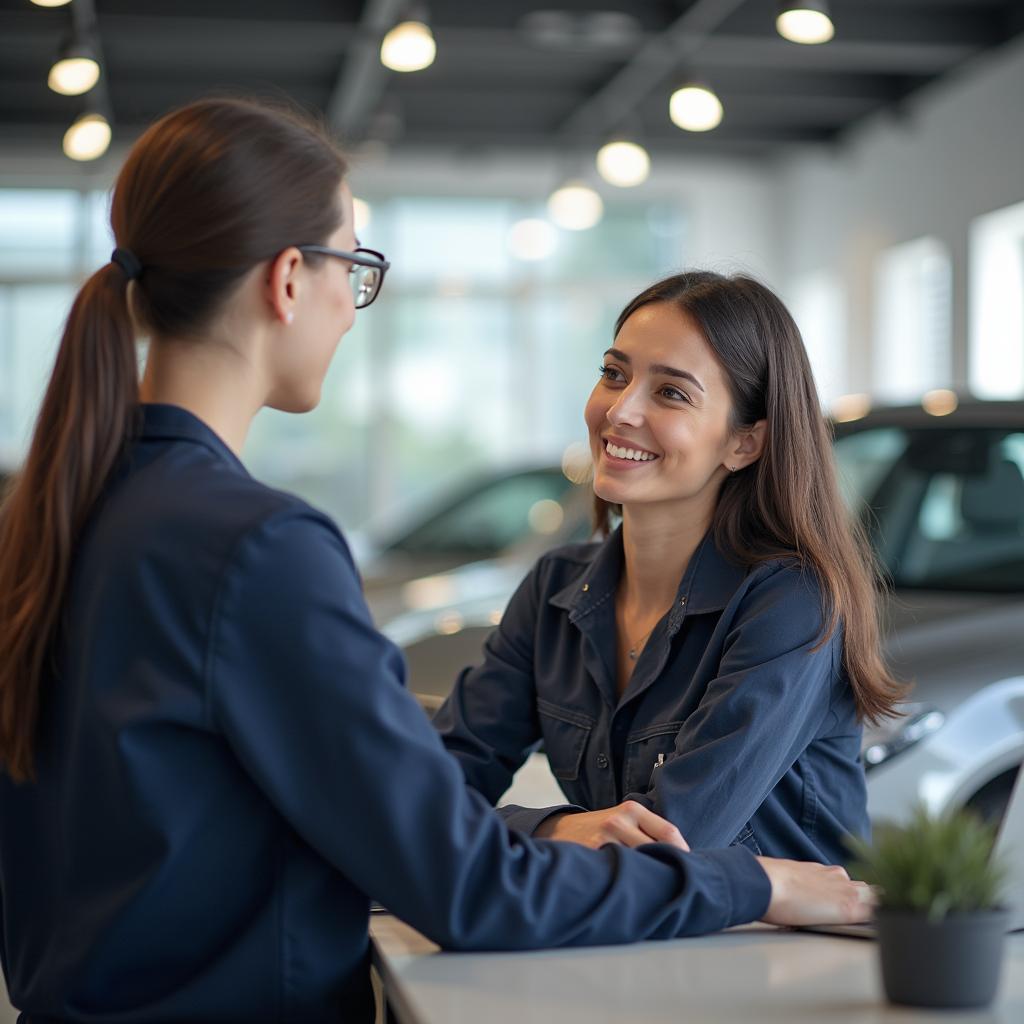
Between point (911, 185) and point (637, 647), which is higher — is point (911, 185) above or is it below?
above

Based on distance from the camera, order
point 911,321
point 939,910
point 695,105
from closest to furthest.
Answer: point 939,910 < point 695,105 < point 911,321

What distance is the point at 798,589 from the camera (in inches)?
76.0

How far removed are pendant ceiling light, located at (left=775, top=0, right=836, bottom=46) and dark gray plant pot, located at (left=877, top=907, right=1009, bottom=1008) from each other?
4.75 meters

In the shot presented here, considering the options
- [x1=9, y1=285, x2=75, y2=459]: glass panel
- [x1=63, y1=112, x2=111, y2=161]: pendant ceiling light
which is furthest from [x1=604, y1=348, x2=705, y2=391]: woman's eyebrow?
[x1=9, y1=285, x2=75, y2=459]: glass panel

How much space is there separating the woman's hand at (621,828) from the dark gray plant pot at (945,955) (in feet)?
1.18

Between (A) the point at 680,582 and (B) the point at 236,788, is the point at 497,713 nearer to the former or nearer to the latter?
(A) the point at 680,582

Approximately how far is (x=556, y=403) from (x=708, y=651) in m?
10.9

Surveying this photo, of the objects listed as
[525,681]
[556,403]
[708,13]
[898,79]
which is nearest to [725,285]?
[525,681]

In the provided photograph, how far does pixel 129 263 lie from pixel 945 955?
0.95 m

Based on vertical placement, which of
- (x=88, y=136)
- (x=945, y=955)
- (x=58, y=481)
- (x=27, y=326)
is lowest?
(x=945, y=955)

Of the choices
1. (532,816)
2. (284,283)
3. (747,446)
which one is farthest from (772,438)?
(284,283)

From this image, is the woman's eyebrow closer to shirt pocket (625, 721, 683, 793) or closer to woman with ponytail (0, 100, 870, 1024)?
shirt pocket (625, 721, 683, 793)

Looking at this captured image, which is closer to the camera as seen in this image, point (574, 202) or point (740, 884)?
point (740, 884)

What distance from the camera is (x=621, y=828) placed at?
5.28 feet
